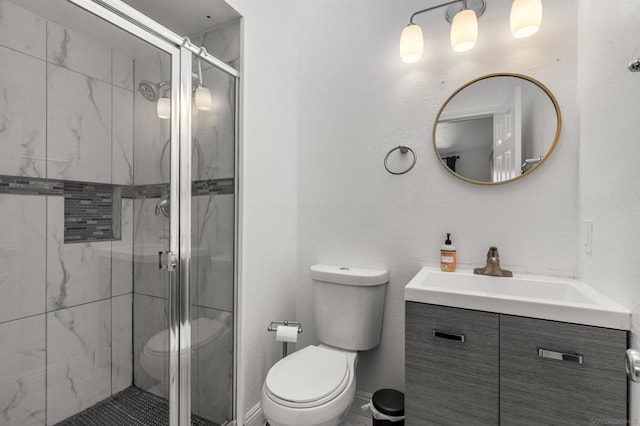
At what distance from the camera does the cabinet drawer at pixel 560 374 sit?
0.93m

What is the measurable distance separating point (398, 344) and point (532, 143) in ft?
3.99

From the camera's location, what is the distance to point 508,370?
1.06 meters

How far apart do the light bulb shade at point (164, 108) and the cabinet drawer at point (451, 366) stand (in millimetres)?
1253

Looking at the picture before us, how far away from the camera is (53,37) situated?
108cm

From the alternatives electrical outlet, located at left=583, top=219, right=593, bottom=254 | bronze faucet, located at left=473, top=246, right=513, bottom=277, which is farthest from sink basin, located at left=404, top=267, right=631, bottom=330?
electrical outlet, located at left=583, top=219, right=593, bottom=254

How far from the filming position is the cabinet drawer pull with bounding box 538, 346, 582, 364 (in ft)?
3.18

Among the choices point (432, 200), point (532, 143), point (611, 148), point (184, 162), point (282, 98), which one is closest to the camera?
point (611, 148)

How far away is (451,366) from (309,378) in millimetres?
593

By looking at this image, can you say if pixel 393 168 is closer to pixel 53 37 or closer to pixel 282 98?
pixel 282 98

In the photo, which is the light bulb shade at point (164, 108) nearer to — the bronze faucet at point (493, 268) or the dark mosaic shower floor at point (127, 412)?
the dark mosaic shower floor at point (127, 412)

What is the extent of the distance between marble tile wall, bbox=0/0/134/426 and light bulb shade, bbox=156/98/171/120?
0.10 m

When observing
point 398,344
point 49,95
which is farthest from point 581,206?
point 49,95

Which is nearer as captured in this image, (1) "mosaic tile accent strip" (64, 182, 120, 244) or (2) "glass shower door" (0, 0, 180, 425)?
(2) "glass shower door" (0, 0, 180, 425)

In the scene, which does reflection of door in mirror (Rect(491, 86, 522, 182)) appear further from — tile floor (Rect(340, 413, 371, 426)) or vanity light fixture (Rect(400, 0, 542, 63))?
tile floor (Rect(340, 413, 371, 426))
